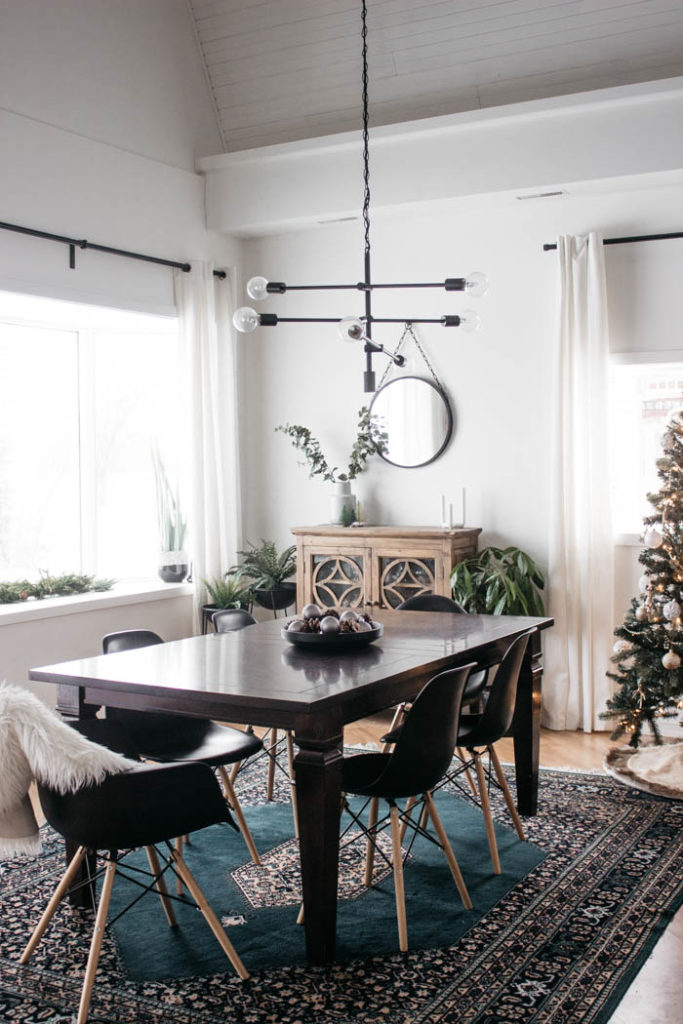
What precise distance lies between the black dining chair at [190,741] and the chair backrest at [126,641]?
252 millimetres

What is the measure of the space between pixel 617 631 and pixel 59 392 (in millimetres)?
3661

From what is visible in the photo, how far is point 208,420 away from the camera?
6496mm

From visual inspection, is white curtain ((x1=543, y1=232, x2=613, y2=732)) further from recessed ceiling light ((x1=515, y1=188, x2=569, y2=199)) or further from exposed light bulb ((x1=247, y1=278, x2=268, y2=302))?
exposed light bulb ((x1=247, y1=278, x2=268, y2=302))

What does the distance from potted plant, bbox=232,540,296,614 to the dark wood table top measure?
218 centimetres

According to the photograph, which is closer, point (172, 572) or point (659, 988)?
point (659, 988)

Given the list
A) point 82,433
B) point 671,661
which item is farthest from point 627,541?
point 82,433

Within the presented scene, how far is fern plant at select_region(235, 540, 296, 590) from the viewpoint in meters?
6.52

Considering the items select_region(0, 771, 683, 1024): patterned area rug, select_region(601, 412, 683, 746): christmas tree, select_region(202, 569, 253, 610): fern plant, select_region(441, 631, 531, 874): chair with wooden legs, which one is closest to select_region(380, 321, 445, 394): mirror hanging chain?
select_region(202, 569, 253, 610): fern plant

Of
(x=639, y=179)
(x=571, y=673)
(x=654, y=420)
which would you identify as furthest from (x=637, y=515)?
(x=639, y=179)

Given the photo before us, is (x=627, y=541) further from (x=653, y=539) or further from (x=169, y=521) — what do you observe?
(x=169, y=521)

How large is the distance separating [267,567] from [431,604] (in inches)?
71.1

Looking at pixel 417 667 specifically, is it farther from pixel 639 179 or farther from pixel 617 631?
pixel 639 179

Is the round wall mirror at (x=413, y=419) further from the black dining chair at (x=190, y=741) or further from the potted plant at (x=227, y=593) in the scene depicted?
the black dining chair at (x=190, y=741)

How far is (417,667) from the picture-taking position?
11.2ft
